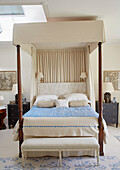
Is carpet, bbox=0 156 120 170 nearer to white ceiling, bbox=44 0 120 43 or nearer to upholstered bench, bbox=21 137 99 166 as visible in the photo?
upholstered bench, bbox=21 137 99 166

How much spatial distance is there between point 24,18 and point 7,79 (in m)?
2.12

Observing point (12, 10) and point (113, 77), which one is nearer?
point (12, 10)

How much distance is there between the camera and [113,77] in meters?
5.17

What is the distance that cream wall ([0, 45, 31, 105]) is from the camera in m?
5.23

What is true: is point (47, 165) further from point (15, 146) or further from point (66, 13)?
point (66, 13)

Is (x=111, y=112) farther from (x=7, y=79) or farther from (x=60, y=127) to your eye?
(x=7, y=79)

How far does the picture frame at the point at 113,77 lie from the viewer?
516cm

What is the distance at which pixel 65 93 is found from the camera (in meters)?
4.98

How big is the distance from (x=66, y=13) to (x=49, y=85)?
249cm

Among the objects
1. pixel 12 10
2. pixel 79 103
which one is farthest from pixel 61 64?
pixel 12 10

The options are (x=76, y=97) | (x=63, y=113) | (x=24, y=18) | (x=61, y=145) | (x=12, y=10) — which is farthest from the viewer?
(x=76, y=97)

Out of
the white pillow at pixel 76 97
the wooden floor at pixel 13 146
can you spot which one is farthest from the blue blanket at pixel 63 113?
the white pillow at pixel 76 97

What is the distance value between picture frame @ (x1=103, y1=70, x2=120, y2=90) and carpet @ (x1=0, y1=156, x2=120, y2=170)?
2.77m

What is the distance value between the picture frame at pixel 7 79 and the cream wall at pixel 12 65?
0.44 ft
